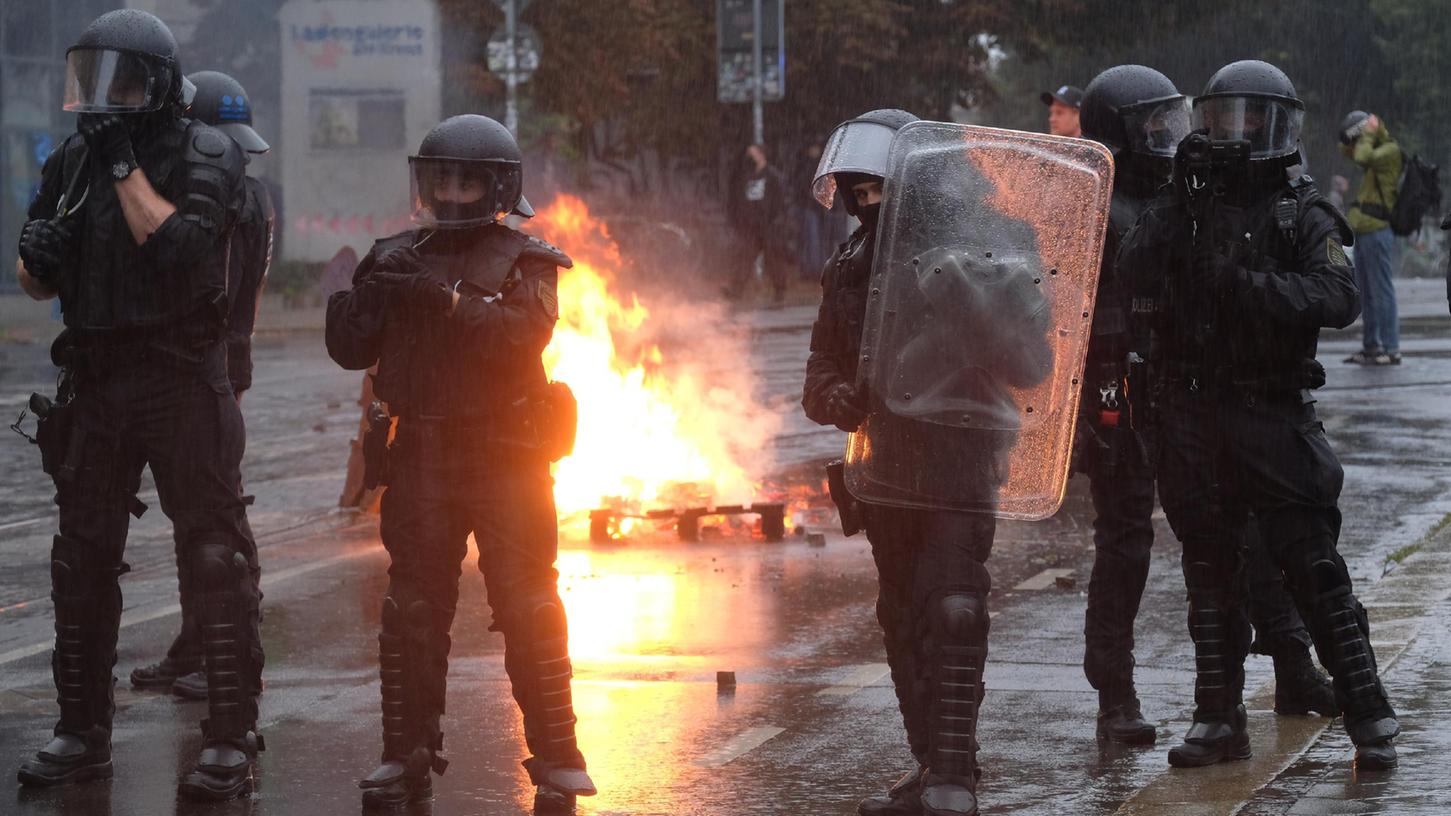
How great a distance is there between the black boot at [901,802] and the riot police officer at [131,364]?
1.65m

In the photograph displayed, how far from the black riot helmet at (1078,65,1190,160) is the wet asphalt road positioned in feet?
Result: 5.52

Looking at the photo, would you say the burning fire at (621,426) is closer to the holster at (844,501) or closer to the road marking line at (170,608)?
the road marking line at (170,608)

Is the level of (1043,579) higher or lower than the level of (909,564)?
lower

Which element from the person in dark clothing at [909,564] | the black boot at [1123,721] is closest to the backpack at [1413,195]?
the black boot at [1123,721]

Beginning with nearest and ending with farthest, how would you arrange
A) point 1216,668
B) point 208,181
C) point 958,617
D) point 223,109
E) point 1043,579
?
point 958,617 → point 208,181 → point 1216,668 → point 223,109 → point 1043,579

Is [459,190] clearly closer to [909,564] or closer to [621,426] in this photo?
[909,564]

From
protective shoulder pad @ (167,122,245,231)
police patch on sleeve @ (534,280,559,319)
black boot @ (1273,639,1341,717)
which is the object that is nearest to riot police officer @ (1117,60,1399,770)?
black boot @ (1273,639,1341,717)

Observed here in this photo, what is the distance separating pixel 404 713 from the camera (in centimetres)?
550

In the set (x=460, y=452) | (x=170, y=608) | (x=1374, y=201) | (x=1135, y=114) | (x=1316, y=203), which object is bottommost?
(x=170, y=608)

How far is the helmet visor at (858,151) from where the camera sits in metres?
5.35

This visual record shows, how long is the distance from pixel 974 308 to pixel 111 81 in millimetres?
2314

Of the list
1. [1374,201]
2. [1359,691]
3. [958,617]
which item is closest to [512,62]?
[1374,201]

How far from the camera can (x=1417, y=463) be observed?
11.7 meters

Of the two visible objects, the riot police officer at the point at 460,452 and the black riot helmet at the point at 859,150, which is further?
the riot police officer at the point at 460,452
